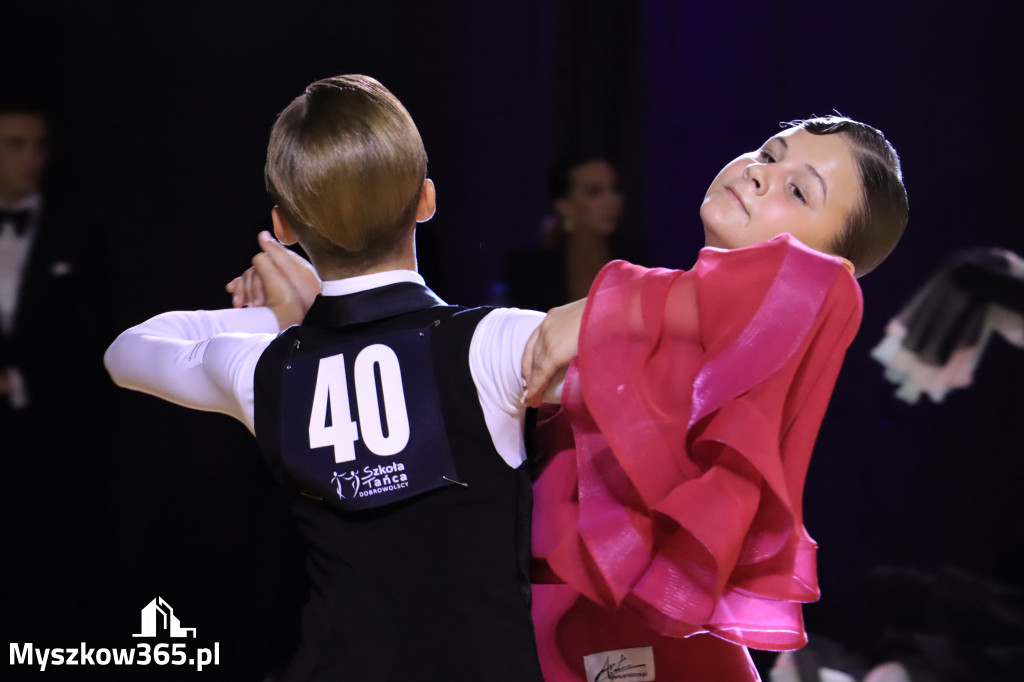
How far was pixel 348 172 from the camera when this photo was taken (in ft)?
3.44

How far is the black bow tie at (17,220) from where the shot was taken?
2.87 m

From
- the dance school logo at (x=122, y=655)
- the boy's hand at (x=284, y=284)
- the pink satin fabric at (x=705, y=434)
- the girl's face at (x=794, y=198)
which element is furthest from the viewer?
the dance school logo at (x=122, y=655)

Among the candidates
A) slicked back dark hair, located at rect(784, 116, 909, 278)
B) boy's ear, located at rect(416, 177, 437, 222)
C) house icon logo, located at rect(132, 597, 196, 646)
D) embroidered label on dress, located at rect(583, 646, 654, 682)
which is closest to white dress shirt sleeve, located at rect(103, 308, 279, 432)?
boy's ear, located at rect(416, 177, 437, 222)

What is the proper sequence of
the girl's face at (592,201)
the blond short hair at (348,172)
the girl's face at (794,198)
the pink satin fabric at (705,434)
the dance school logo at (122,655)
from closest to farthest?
the pink satin fabric at (705,434) < the blond short hair at (348,172) < the girl's face at (794,198) < the dance school logo at (122,655) < the girl's face at (592,201)

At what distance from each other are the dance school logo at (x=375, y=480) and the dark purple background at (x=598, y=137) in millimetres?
1951

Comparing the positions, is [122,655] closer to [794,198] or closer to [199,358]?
[199,358]

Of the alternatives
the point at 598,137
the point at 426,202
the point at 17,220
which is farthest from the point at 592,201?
the point at 426,202

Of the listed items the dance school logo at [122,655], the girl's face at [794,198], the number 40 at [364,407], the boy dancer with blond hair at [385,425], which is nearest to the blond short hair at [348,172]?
the boy dancer with blond hair at [385,425]

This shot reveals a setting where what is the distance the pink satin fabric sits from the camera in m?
0.94

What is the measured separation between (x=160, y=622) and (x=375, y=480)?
2387 millimetres

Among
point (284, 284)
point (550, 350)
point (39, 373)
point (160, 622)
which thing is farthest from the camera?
point (160, 622)

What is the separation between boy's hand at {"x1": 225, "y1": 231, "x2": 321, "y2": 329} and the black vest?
274mm

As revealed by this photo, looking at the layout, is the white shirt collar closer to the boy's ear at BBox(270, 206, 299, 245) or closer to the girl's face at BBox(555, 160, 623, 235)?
the boy's ear at BBox(270, 206, 299, 245)

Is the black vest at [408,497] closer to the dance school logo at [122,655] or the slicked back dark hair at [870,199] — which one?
the slicked back dark hair at [870,199]
